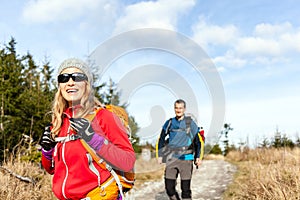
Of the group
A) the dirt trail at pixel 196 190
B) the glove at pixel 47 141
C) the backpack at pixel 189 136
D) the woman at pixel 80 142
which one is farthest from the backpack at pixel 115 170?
the dirt trail at pixel 196 190

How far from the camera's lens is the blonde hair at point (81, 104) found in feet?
6.78

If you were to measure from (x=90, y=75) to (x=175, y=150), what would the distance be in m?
3.87

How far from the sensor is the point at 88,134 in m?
1.87

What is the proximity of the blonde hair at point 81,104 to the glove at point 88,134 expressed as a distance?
6.4 inches

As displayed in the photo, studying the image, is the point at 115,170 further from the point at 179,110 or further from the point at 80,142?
the point at 179,110

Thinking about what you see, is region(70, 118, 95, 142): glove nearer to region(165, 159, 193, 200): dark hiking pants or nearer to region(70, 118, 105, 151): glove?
region(70, 118, 105, 151): glove

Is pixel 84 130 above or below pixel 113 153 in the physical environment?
above

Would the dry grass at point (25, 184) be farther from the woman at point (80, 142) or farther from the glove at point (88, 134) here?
the glove at point (88, 134)

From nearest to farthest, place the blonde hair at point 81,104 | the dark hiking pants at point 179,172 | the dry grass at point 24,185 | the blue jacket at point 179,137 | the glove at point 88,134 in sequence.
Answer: the glove at point 88,134, the blonde hair at point 81,104, the dry grass at point 24,185, the dark hiking pants at point 179,172, the blue jacket at point 179,137

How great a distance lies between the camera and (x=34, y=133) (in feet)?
30.7

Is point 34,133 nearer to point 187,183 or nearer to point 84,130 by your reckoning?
point 187,183

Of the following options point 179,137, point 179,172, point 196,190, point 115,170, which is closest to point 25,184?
point 179,172

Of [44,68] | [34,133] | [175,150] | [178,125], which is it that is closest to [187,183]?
[175,150]

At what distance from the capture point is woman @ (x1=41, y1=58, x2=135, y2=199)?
1.89m
